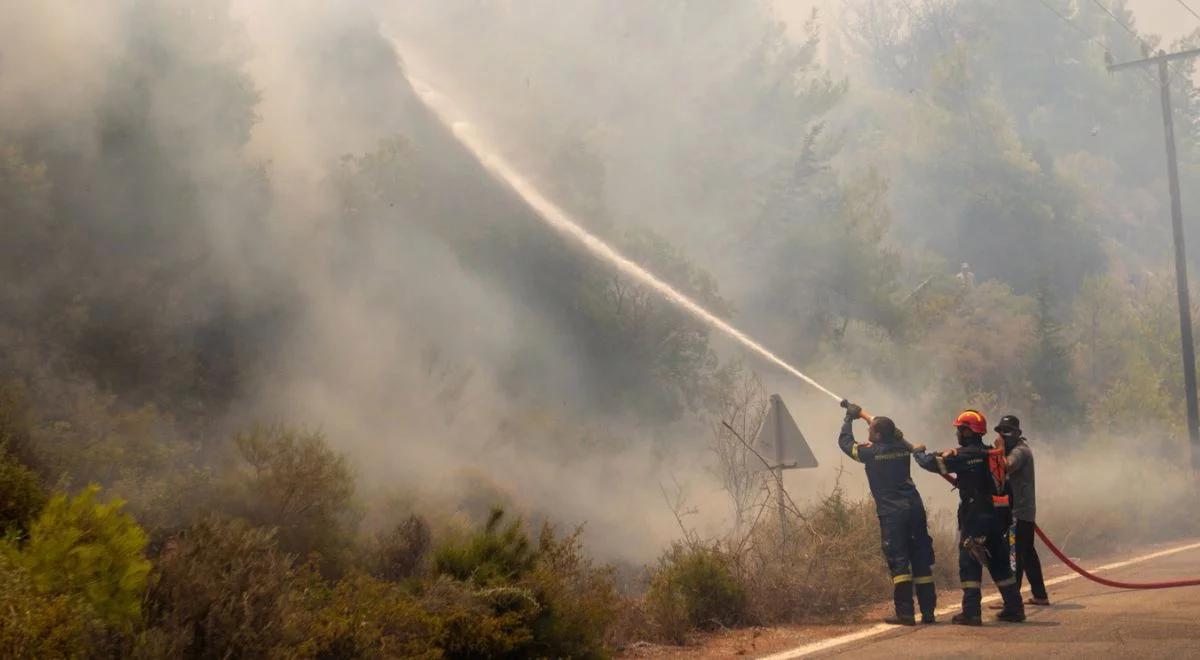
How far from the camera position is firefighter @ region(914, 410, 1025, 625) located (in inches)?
367

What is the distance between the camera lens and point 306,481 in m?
9.77

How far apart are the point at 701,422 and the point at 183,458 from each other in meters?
11.7

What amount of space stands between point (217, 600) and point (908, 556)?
19.1 ft

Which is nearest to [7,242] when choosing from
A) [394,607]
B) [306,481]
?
[306,481]

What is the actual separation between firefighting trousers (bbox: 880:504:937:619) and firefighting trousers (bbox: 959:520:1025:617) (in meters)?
0.27

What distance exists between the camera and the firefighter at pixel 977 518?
30.6 ft

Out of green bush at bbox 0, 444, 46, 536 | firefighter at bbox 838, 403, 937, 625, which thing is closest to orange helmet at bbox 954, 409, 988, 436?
firefighter at bbox 838, 403, 937, 625

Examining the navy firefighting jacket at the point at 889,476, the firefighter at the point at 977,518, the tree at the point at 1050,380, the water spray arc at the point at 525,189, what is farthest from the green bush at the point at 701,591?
the tree at the point at 1050,380

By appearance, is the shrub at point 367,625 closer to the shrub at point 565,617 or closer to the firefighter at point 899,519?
the shrub at point 565,617

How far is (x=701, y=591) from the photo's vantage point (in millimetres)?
9398

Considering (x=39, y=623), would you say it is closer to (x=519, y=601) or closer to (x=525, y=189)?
(x=519, y=601)

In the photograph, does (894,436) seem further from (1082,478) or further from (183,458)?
(1082,478)

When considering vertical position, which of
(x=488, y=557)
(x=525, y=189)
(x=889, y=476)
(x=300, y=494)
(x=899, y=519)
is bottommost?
(x=488, y=557)

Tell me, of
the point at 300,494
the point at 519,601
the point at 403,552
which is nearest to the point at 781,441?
the point at 403,552
